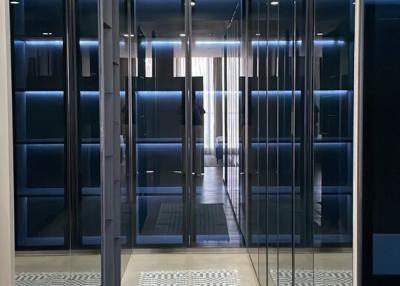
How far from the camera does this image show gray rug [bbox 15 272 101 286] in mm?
2255

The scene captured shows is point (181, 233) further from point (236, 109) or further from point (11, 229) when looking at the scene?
point (11, 229)

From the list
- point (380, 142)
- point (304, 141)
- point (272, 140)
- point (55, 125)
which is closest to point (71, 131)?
point (55, 125)

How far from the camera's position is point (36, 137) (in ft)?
8.14

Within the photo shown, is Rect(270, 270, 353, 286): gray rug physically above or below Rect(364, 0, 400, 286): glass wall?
below

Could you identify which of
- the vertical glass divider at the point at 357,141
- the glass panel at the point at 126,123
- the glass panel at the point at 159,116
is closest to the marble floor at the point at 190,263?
the glass panel at the point at 126,123

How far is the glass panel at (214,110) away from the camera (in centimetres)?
688

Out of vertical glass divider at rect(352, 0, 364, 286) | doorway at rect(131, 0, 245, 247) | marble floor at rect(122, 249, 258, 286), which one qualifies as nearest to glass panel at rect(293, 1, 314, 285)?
vertical glass divider at rect(352, 0, 364, 286)

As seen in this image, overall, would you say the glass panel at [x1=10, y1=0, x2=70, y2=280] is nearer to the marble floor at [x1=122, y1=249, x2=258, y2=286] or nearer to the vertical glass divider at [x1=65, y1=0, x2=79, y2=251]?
the vertical glass divider at [x1=65, y1=0, x2=79, y2=251]

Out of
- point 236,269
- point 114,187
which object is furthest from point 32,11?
point 236,269

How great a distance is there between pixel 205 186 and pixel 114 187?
232cm

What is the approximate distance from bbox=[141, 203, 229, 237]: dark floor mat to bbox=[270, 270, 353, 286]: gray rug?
2.42 m

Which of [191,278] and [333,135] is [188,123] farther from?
[333,135]

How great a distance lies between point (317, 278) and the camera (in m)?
3.21

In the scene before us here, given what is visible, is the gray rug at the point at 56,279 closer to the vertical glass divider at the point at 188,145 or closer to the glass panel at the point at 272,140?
the glass panel at the point at 272,140
